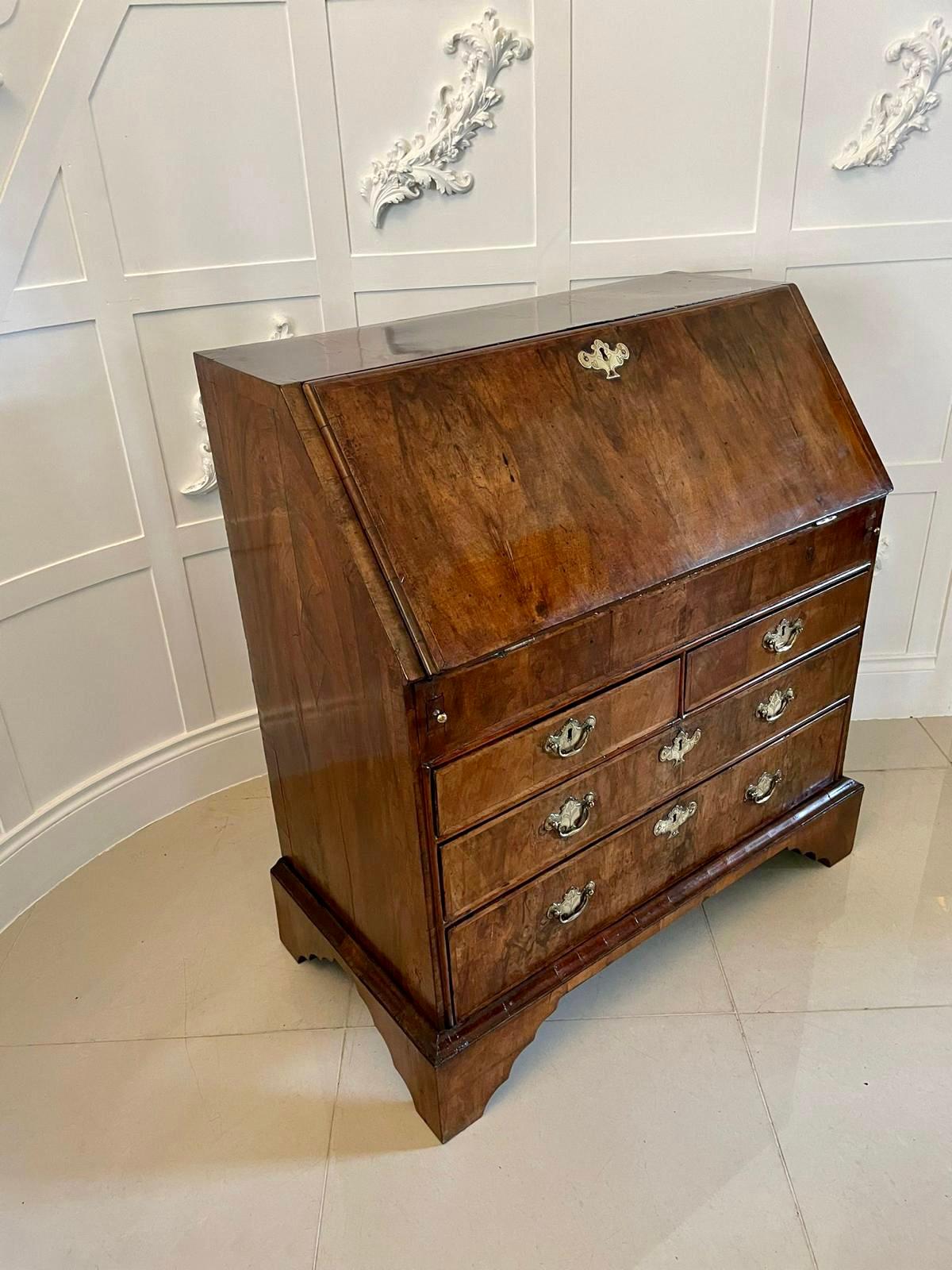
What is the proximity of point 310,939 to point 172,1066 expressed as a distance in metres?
0.32

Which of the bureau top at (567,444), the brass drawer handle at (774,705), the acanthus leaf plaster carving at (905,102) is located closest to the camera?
the bureau top at (567,444)

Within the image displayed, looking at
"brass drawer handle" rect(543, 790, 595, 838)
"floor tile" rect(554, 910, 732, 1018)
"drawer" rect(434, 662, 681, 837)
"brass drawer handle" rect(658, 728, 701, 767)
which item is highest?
"drawer" rect(434, 662, 681, 837)

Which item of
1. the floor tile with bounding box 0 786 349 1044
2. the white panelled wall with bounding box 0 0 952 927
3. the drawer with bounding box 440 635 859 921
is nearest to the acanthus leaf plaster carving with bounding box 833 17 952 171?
the white panelled wall with bounding box 0 0 952 927

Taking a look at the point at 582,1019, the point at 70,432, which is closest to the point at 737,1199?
the point at 582,1019

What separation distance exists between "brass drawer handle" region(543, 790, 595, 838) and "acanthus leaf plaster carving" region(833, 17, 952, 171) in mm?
1439

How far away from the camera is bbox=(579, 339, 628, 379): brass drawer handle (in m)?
1.43

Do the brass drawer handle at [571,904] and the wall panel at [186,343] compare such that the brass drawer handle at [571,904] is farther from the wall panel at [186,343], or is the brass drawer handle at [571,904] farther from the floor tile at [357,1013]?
the wall panel at [186,343]

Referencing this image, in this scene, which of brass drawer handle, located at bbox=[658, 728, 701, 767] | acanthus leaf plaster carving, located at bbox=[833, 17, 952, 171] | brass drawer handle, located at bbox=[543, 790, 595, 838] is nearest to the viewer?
brass drawer handle, located at bbox=[543, 790, 595, 838]

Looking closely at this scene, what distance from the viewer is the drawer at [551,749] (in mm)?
1315

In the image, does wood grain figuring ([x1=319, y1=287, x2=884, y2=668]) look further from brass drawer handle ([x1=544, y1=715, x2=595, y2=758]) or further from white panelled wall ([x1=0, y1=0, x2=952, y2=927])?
white panelled wall ([x1=0, y1=0, x2=952, y2=927])

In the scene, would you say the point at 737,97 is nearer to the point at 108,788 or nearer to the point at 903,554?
the point at 903,554

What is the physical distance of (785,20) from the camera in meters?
1.82

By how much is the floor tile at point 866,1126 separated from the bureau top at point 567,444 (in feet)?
2.95

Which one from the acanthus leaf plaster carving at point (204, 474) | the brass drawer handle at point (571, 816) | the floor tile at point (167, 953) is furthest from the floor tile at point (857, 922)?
the acanthus leaf plaster carving at point (204, 474)
